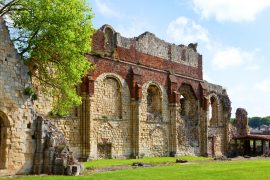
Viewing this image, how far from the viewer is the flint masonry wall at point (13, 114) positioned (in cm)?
1488

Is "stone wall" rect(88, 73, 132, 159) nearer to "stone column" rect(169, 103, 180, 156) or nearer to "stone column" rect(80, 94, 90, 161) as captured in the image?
"stone column" rect(80, 94, 90, 161)

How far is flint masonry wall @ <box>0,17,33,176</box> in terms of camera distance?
14883 mm

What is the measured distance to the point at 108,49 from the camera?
26.4m

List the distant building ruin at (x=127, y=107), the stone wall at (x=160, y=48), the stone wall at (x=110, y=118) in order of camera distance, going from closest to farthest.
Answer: the distant building ruin at (x=127, y=107), the stone wall at (x=110, y=118), the stone wall at (x=160, y=48)

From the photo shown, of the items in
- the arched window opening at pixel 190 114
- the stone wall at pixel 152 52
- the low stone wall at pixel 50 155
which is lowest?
the low stone wall at pixel 50 155

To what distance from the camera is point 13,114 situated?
1520 cm

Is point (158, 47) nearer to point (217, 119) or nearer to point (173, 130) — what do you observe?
point (173, 130)

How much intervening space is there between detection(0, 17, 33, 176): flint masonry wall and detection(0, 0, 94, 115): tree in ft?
4.55

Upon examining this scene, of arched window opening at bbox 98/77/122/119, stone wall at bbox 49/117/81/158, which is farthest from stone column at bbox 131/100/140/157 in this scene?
stone wall at bbox 49/117/81/158

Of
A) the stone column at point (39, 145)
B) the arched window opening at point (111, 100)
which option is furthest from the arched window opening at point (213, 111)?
the stone column at point (39, 145)

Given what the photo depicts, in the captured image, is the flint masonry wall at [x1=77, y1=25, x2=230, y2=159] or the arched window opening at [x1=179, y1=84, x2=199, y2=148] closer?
the flint masonry wall at [x1=77, y1=25, x2=230, y2=159]

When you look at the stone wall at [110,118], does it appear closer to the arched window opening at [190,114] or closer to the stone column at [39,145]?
the arched window opening at [190,114]

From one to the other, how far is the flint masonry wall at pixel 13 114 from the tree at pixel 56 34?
1.39 metres

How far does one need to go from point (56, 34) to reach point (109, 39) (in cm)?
1051
